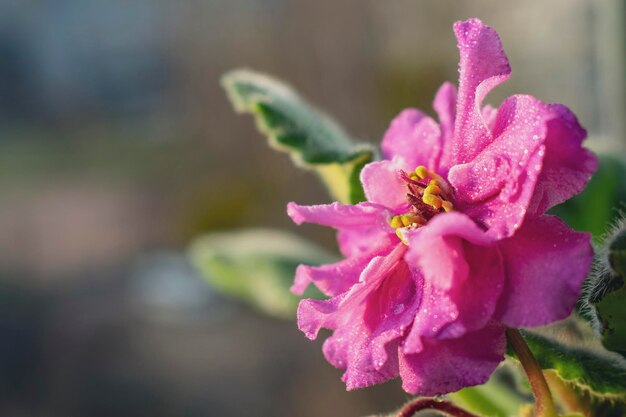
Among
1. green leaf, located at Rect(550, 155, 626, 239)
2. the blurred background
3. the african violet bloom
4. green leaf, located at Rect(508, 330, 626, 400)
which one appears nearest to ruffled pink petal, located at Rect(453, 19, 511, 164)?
the african violet bloom

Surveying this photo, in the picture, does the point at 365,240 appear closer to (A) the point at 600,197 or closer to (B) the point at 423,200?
(B) the point at 423,200

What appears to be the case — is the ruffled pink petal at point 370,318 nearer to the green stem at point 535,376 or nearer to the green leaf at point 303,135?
the green stem at point 535,376

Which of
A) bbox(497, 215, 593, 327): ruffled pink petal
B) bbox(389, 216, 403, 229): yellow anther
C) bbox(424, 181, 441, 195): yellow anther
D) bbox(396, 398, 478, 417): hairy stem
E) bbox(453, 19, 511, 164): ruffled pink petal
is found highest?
bbox(453, 19, 511, 164): ruffled pink petal

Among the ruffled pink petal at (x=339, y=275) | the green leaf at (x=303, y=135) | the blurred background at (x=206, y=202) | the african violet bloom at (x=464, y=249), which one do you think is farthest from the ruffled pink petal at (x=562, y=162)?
the blurred background at (x=206, y=202)

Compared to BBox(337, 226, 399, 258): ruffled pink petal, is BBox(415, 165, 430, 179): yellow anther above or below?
above

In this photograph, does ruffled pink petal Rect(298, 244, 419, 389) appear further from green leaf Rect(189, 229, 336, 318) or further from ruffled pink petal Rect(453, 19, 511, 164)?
green leaf Rect(189, 229, 336, 318)

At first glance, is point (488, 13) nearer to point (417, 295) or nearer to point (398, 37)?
point (398, 37)

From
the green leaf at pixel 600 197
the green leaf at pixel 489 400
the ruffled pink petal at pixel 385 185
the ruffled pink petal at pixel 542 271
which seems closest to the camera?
the ruffled pink petal at pixel 542 271

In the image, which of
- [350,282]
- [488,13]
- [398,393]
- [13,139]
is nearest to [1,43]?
[13,139]
